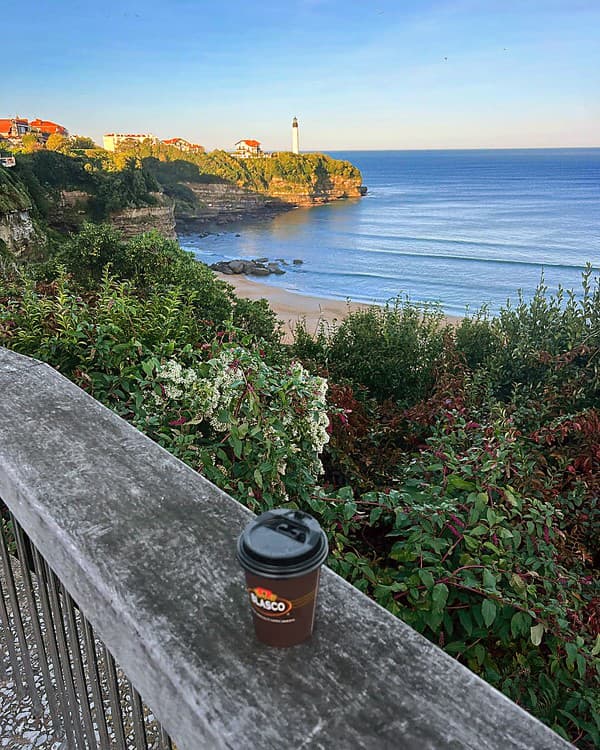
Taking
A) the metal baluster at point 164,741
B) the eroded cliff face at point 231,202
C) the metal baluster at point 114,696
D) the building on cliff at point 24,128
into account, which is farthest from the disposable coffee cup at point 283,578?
the eroded cliff face at point 231,202

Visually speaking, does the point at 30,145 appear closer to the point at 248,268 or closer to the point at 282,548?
the point at 248,268

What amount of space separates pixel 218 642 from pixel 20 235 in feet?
98.3

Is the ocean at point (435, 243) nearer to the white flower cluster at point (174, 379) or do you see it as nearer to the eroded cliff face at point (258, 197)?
the eroded cliff face at point (258, 197)

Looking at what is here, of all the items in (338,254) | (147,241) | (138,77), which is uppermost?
(138,77)

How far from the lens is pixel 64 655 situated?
1.27 meters

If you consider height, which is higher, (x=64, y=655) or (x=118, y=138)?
(x=118, y=138)

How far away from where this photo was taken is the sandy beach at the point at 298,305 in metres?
22.3

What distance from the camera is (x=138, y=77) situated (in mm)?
53375

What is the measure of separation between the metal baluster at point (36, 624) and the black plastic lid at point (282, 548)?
0.83 metres

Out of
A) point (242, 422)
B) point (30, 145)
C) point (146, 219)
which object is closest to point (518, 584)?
point (242, 422)

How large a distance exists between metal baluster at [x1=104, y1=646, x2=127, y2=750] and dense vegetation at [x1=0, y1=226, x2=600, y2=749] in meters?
1.09

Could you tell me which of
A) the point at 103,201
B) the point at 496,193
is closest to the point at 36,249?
the point at 103,201

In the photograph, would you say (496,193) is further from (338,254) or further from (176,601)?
(176,601)

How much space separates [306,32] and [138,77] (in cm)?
1697
